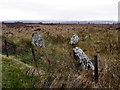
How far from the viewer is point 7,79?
13289 millimetres

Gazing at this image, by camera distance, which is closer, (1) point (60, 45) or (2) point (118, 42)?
(2) point (118, 42)

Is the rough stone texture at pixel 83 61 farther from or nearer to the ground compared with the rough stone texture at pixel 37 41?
nearer to the ground

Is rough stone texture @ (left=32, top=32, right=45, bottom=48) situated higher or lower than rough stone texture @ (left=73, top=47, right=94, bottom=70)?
higher

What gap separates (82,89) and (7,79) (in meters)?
4.40

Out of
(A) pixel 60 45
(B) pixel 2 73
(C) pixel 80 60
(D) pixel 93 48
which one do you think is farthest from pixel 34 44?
(B) pixel 2 73

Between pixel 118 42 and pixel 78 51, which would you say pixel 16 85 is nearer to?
pixel 78 51

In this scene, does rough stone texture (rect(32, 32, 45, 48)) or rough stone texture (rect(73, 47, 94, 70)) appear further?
rough stone texture (rect(32, 32, 45, 48))

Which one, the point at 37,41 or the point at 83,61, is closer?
the point at 83,61

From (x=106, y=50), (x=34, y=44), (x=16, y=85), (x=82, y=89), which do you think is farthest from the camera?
(x=34, y=44)

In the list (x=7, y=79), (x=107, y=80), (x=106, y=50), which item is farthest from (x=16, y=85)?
(x=106, y=50)

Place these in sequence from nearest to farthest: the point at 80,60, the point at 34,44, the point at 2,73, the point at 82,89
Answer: the point at 82,89
the point at 2,73
the point at 80,60
the point at 34,44

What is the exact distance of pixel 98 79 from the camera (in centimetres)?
1165

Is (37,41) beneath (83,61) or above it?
above

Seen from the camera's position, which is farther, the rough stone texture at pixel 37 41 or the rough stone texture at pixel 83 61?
the rough stone texture at pixel 37 41
